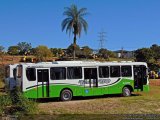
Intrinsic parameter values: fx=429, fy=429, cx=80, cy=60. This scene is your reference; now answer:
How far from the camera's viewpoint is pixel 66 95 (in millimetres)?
27984

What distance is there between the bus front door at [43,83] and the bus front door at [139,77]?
22.7ft

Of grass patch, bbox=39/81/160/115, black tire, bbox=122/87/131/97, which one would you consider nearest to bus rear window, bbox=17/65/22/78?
grass patch, bbox=39/81/160/115

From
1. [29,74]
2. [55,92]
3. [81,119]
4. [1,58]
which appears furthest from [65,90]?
[1,58]

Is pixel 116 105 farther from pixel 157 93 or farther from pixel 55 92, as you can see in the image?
pixel 157 93

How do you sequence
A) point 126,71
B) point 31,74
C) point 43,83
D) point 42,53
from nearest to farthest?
point 31,74 → point 43,83 → point 126,71 → point 42,53

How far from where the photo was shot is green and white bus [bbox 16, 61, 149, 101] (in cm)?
2692

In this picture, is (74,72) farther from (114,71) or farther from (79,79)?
(114,71)

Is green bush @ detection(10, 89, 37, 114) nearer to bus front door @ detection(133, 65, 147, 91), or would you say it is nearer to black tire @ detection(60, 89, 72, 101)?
black tire @ detection(60, 89, 72, 101)

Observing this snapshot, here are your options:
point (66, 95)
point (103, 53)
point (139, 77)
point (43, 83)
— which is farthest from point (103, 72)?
point (103, 53)

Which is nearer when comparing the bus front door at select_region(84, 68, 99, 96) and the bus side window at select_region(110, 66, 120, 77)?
the bus front door at select_region(84, 68, 99, 96)

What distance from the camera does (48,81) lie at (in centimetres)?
2733

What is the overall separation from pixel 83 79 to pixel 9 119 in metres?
9.27

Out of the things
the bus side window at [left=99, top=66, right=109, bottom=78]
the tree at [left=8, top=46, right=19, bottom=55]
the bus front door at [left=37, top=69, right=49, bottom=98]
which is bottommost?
the bus front door at [left=37, top=69, right=49, bottom=98]

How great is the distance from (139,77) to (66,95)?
5.98m
